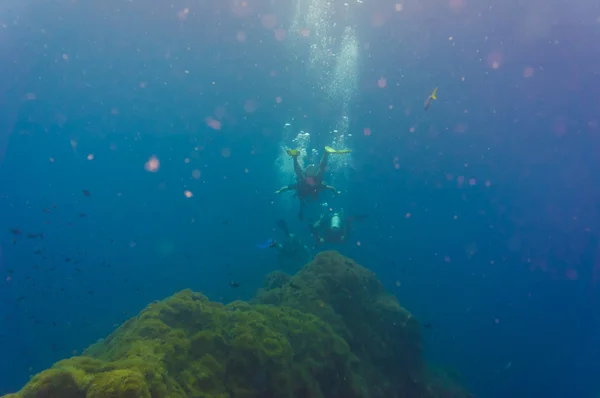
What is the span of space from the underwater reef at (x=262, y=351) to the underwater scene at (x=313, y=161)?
822 centimetres

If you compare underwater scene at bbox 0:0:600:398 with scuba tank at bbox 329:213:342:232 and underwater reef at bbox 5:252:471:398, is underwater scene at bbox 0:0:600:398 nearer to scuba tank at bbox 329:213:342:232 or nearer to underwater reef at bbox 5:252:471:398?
scuba tank at bbox 329:213:342:232

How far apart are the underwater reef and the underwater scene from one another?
27.0 ft

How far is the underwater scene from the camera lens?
142 feet

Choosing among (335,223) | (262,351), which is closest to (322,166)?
(335,223)

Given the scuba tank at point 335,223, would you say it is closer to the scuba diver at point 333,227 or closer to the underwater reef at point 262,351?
the scuba diver at point 333,227

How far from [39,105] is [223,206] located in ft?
110

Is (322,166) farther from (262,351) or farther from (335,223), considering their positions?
(262,351)

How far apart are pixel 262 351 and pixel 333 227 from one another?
1042cm

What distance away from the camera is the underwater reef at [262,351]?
4348 millimetres

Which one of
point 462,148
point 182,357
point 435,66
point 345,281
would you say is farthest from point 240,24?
point 182,357

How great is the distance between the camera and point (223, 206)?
63.4m

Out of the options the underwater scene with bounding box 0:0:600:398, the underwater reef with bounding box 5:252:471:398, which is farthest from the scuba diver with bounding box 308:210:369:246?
the underwater reef with bounding box 5:252:471:398

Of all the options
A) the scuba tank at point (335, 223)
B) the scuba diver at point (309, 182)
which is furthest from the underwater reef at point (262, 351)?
the scuba diver at point (309, 182)

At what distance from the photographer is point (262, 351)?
250 inches
